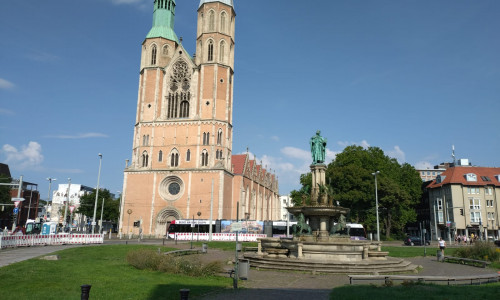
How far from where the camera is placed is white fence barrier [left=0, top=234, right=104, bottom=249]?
25.2 m

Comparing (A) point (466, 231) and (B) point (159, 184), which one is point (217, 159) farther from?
(A) point (466, 231)

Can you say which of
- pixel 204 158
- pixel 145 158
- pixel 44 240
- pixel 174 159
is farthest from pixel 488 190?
pixel 44 240

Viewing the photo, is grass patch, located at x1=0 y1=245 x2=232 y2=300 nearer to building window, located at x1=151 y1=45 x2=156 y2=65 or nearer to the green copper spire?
building window, located at x1=151 y1=45 x2=156 y2=65

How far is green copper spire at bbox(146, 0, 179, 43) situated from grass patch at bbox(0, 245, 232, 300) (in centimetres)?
5195

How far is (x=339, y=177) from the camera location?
170 feet

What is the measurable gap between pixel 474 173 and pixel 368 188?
69.3 feet

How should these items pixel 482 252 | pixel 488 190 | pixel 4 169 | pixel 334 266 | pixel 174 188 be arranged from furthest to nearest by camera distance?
1. pixel 4 169
2. pixel 488 190
3. pixel 174 188
4. pixel 482 252
5. pixel 334 266

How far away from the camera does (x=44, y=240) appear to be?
29781 mm

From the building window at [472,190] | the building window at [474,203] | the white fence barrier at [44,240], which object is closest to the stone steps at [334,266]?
the white fence barrier at [44,240]

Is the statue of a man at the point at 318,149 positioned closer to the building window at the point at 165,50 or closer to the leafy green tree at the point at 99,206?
the building window at the point at 165,50

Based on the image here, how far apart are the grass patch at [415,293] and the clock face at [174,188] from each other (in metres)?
44.6

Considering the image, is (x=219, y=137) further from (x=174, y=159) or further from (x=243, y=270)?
(x=243, y=270)

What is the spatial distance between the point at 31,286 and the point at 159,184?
43891 millimetres

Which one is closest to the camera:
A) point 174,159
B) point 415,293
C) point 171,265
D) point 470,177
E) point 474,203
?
point 415,293
